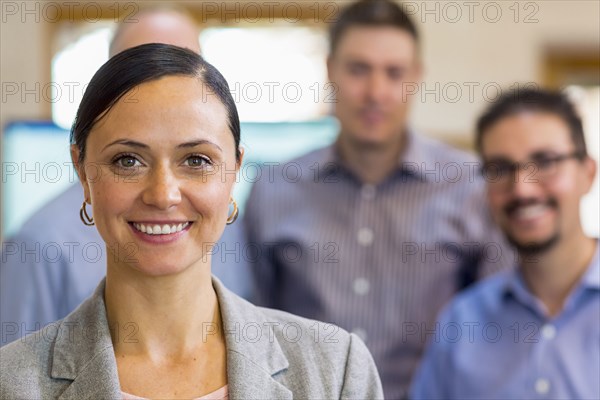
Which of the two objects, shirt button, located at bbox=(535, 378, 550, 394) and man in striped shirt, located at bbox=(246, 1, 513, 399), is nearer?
shirt button, located at bbox=(535, 378, 550, 394)

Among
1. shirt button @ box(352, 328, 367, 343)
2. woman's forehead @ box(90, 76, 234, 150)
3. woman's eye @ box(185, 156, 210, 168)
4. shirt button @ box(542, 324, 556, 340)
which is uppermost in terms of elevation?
woman's forehead @ box(90, 76, 234, 150)

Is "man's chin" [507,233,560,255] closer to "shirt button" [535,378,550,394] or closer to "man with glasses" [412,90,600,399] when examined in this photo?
"man with glasses" [412,90,600,399]

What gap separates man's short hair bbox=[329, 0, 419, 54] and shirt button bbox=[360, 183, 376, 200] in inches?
14.8

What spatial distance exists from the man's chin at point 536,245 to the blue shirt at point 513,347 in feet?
0.20

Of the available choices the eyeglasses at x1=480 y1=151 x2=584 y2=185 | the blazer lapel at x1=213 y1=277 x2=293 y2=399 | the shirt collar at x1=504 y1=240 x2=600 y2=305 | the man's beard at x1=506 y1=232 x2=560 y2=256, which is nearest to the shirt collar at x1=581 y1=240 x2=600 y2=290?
the shirt collar at x1=504 y1=240 x2=600 y2=305

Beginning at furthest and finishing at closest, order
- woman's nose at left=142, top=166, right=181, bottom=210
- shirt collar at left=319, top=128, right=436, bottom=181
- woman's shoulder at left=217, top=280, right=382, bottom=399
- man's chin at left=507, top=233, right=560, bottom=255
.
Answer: shirt collar at left=319, top=128, right=436, bottom=181, man's chin at left=507, top=233, right=560, bottom=255, woman's shoulder at left=217, top=280, right=382, bottom=399, woman's nose at left=142, top=166, right=181, bottom=210

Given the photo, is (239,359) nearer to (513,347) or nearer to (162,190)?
(162,190)

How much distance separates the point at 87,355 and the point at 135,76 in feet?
1.21

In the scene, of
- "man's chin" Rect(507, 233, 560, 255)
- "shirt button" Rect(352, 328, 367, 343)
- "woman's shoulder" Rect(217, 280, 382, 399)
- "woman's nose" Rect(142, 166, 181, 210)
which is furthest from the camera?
"shirt button" Rect(352, 328, 367, 343)

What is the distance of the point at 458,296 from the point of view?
88.4 inches

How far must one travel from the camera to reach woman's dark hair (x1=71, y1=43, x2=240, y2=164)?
Result: 3.82 feet

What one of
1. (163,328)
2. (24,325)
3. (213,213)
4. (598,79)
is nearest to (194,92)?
(213,213)

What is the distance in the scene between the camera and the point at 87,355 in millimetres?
1232

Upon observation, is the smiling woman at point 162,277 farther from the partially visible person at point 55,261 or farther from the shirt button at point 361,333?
the shirt button at point 361,333
